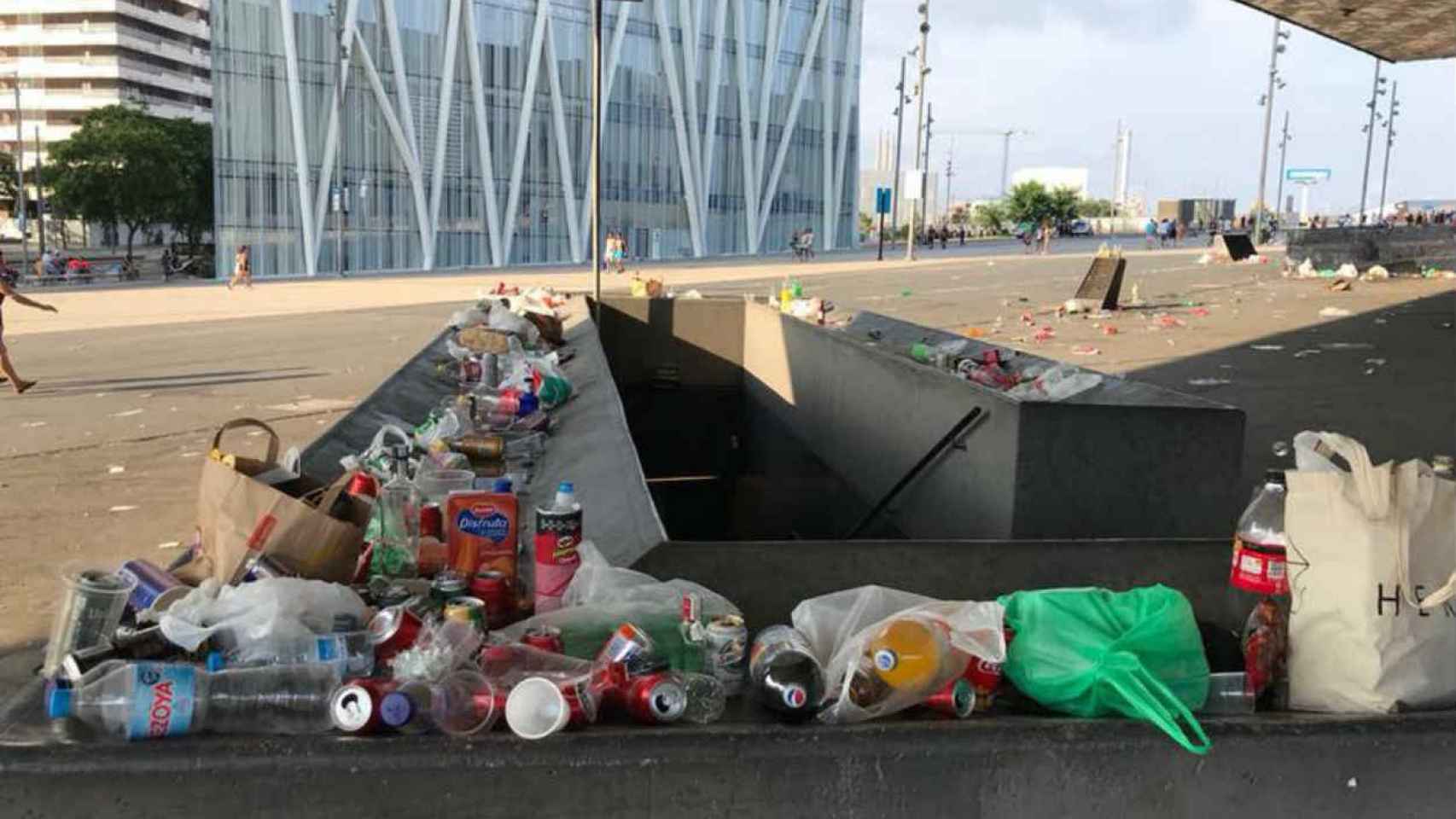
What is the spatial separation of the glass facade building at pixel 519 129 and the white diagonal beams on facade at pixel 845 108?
111 mm

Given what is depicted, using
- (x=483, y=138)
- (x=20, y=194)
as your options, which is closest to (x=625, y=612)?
(x=483, y=138)

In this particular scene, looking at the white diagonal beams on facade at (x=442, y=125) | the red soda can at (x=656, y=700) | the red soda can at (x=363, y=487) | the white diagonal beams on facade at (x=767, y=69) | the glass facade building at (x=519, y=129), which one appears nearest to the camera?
the red soda can at (x=656, y=700)

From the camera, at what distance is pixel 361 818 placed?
2.28 metres

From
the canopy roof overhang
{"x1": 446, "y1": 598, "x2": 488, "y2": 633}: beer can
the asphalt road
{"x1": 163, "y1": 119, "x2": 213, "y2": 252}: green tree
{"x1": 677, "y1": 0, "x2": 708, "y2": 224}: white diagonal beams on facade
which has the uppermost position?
{"x1": 677, "y1": 0, "x2": 708, "y2": 224}: white diagonal beams on facade

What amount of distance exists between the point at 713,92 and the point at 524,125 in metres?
12.0

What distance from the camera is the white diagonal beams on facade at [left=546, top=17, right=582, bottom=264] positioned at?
51094 mm

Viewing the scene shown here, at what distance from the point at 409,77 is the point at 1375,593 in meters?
47.6

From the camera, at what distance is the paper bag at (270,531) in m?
3.11

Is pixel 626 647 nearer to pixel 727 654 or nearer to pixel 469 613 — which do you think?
pixel 727 654

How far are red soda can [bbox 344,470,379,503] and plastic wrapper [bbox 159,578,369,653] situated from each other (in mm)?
753

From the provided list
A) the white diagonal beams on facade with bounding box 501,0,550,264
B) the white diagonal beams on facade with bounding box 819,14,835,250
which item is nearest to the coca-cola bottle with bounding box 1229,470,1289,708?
the white diagonal beams on facade with bounding box 501,0,550,264

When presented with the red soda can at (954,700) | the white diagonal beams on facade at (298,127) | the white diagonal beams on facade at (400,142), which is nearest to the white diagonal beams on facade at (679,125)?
the white diagonal beams on facade at (400,142)

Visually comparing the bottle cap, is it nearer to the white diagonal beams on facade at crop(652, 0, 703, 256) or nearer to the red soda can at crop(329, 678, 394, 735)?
the red soda can at crop(329, 678, 394, 735)

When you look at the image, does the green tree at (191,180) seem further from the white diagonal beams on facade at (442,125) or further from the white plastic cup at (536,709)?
the white plastic cup at (536,709)
